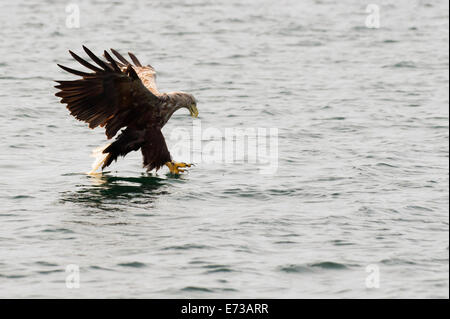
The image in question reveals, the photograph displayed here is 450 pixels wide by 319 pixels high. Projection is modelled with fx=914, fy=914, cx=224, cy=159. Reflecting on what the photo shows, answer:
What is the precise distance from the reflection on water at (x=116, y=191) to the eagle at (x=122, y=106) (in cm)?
22

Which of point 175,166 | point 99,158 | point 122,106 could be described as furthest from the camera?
point 175,166

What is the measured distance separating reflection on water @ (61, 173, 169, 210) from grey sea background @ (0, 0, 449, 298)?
0.12 ft

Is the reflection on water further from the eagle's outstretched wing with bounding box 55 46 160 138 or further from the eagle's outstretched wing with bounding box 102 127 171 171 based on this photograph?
the eagle's outstretched wing with bounding box 55 46 160 138

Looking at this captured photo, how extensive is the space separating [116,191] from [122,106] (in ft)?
3.54

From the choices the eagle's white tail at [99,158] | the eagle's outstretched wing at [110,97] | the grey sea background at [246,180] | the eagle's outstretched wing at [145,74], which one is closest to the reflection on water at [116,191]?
the grey sea background at [246,180]

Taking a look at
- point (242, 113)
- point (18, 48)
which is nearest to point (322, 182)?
point (242, 113)

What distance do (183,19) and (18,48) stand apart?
5984 millimetres

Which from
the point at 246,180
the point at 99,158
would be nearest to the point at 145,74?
the point at 99,158

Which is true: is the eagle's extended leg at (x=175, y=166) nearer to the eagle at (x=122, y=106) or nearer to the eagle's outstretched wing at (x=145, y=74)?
the eagle at (x=122, y=106)

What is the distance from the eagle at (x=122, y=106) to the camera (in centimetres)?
1117

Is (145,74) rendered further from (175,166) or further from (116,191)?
(116,191)

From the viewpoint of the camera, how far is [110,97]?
1141 cm

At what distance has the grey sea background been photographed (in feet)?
28.7

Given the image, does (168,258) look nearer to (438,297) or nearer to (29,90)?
(438,297)
